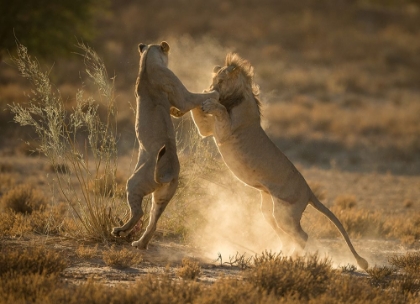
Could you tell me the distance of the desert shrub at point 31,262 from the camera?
20.7 feet

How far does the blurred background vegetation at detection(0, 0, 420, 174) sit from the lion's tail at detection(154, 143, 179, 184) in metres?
2.90

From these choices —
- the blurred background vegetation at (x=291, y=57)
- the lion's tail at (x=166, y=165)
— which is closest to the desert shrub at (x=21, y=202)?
the blurred background vegetation at (x=291, y=57)

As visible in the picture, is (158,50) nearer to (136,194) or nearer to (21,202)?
(136,194)

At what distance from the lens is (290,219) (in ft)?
25.0

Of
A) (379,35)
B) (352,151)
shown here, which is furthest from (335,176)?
A: (379,35)

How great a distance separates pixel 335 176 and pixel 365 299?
10.4 meters

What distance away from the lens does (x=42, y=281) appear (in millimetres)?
5816

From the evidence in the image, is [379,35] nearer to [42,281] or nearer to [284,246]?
[284,246]

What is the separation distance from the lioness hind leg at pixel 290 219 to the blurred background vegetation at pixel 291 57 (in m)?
2.45

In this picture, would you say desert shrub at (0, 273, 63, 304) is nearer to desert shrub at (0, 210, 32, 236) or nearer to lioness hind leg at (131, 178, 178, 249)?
lioness hind leg at (131, 178, 178, 249)

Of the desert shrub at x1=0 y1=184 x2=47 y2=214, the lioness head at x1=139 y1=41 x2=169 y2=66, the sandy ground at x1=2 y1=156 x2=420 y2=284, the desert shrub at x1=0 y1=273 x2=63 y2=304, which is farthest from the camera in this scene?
the desert shrub at x1=0 y1=184 x2=47 y2=214

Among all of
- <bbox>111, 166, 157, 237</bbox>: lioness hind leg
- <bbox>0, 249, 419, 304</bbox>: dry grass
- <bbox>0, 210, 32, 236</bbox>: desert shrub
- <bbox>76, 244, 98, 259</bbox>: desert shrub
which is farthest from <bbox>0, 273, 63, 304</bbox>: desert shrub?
<bbox>0, 210, 32, 236</bbox>: desert shrub

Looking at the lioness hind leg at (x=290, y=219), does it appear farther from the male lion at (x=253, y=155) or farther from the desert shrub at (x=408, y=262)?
the desert shrub at (x=408, y=262)

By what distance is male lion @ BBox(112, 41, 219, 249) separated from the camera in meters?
6.63
